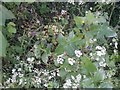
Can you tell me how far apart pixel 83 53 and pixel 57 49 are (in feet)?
0.45

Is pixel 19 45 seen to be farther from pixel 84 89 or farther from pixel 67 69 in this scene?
pixel 84 89

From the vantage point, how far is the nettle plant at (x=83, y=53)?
164 centimetres

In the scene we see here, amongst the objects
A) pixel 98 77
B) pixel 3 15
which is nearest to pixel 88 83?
pixel 98 77

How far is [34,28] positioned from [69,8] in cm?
28

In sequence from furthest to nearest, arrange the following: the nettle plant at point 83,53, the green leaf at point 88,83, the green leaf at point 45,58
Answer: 1. the green leaf at point 45,58
2. the nettle plant at point 83,53
3. the green leaf at point 88,83

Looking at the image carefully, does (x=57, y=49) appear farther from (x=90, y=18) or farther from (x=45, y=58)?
(x=90, y=18)

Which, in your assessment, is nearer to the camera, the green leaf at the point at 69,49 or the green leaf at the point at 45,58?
the green leaf at the point at 69,49

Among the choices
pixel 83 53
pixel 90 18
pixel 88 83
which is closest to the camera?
pixel 88 83

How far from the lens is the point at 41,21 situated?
7.37ft

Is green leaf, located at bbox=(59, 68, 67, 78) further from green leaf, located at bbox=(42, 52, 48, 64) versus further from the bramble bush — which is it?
green leaf, located at bbox=(42, 52, 48, 64)

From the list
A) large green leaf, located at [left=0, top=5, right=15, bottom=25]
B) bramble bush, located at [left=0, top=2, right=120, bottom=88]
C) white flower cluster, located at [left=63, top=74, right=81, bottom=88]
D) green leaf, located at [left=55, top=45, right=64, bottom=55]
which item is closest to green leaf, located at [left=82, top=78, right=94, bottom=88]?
bramble bush, located at [left=0, top=2, right=120, bottom=88]

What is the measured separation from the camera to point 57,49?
5.62 feet

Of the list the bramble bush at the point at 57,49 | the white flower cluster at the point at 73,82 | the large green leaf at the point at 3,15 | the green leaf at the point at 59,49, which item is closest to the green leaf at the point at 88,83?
the bramble bush at the point at 57,49

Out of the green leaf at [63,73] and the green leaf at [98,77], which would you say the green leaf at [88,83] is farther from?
the green leaf at [63,73]
